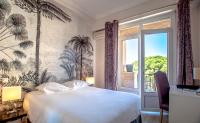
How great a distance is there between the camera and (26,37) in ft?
9.24

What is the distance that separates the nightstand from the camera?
2.12m

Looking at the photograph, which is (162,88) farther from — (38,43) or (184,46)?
(38,43)

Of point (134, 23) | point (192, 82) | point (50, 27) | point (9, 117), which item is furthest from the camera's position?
point (134, 23)

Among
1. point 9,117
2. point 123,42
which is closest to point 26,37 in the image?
point 9,117

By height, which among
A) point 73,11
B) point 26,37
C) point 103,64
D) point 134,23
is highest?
point 73,11

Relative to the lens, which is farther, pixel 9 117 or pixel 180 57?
pixel 180 57

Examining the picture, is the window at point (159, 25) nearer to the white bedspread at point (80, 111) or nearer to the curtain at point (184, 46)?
the curtain at point (184, 46)

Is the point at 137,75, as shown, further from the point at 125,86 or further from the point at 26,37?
the point at 26,37

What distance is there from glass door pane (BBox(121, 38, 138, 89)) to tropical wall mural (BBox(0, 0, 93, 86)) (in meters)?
1.26

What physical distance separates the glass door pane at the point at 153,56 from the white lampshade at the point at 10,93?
113 inches

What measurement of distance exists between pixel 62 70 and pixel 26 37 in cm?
114

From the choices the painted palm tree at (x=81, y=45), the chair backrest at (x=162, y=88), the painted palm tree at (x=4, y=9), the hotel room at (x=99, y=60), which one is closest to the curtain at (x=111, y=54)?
the hotel room at (x=99, y=60)

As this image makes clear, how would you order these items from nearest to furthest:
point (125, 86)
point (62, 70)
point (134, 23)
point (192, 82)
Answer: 1. point (192, 82)
2. point (62, 70)
3. point (134, 23)
4. point (125, 86)

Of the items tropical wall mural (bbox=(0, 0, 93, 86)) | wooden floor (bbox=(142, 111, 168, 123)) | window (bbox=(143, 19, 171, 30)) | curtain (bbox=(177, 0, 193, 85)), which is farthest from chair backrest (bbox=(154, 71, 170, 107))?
tropical wall mural (bbox=(0, 0, 93, 86))
